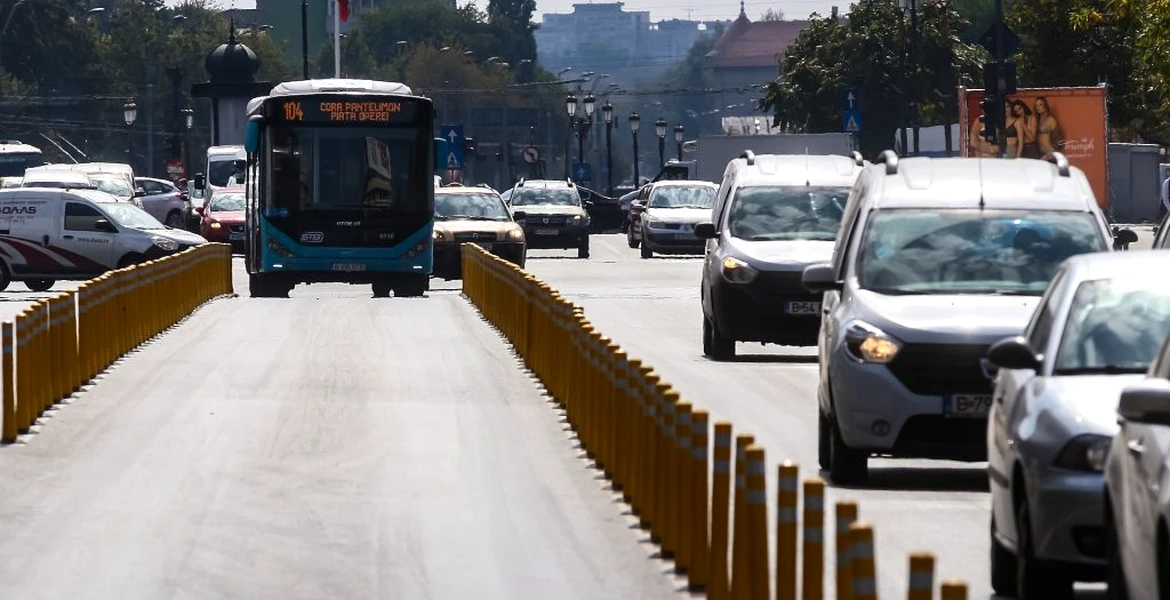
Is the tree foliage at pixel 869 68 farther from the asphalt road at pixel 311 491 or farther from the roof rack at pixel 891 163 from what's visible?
the roof rack at pixel 891 163

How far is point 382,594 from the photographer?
33.4 ft

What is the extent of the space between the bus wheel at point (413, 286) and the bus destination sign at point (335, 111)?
9.65 ft

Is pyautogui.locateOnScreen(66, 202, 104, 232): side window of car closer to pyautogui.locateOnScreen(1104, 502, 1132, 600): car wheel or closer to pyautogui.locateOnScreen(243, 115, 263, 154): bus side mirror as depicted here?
pyautogui.locateOnScreen(243, 115, 263, 154): bus side mirror

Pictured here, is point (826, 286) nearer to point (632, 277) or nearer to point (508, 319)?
point (508, 319)

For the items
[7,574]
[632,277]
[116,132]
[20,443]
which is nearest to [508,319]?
[20,443]

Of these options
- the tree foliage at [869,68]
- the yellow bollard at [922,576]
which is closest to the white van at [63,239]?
the yellow bollard at [922,576]

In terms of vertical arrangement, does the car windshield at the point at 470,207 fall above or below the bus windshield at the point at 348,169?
below

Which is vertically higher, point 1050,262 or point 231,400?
point 1050,262

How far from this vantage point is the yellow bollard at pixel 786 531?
7852 mm

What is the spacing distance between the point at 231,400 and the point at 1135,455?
40.4ft

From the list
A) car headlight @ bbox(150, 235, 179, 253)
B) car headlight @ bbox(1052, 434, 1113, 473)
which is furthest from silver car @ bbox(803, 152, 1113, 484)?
car headlight @ bbox(150, 235, 179, 253)

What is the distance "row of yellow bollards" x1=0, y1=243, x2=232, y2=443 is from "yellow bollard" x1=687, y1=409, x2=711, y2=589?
731 cm

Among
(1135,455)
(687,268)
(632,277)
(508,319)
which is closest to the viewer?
(1135,455)

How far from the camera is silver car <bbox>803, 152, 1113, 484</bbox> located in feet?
43.3
